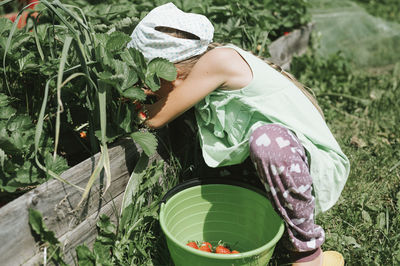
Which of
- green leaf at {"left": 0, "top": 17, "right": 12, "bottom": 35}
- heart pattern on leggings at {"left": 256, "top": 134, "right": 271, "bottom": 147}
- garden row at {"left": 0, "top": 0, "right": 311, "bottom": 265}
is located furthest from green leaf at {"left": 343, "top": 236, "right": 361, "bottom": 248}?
green leaf at {"left": 0, "top": 17, "right": 12, "bottom": 35}

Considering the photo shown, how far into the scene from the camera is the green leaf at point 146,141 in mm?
1555

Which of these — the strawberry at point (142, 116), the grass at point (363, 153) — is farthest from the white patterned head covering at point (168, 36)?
the grass at point (363, 153)

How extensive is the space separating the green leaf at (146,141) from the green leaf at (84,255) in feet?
1.27

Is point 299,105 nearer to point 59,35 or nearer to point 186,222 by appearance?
point 186,222

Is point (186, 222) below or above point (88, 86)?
below

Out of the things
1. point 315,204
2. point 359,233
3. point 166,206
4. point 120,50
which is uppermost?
point 120,50

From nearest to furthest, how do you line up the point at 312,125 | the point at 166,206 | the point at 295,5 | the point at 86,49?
the point at 86,49 < the point at 166,206 < the point at 312,125 < the point at 295,5

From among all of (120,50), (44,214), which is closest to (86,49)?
(120,50)

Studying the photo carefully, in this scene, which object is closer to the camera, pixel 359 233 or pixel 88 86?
pixel 88 86

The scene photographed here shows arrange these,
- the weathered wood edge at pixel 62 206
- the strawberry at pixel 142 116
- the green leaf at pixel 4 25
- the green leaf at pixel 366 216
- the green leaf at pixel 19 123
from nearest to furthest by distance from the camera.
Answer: the weathered wood edge at pixel 62 206, the green leaf at pixel 19 123, the green leaf at pixel 4 25, the strawberry at pixel 142 116, the green leaf at pixel 366 216

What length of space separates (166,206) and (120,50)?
596 millimetres

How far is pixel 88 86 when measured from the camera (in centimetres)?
150

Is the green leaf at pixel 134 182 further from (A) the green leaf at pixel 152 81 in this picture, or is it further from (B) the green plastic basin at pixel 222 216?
(A) the green leaf at pixel 152 81

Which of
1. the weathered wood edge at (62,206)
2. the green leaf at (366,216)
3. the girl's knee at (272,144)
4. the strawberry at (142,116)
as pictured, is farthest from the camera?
the green leaf at (366,216)
